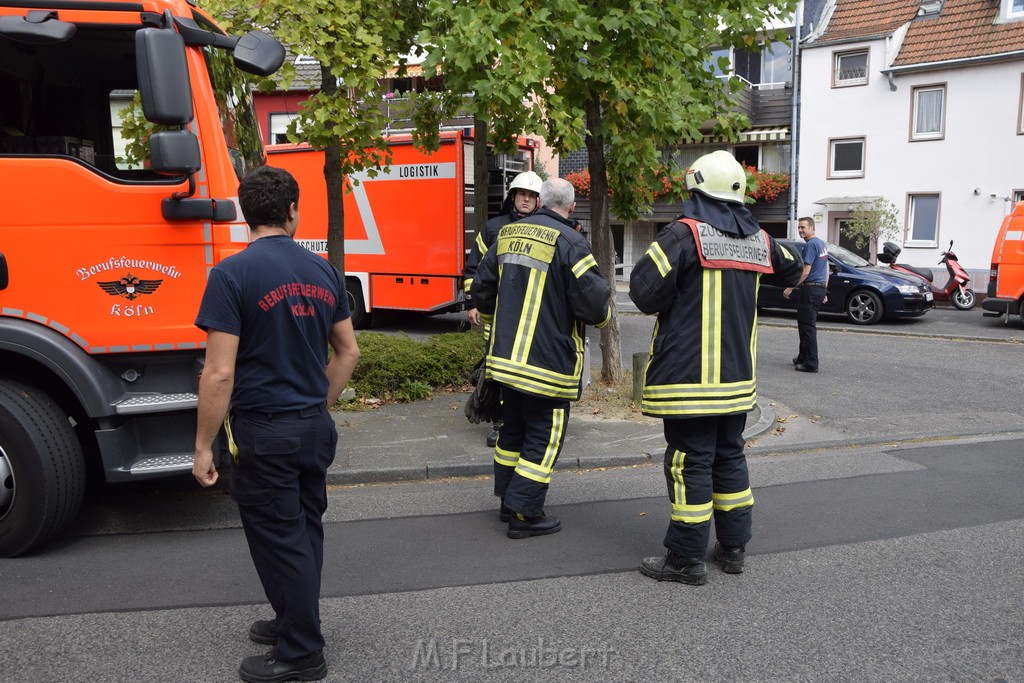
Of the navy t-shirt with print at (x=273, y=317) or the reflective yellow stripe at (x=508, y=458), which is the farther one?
the reflective yellow stripe at (x=508, y=458)

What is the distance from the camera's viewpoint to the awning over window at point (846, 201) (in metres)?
24.6

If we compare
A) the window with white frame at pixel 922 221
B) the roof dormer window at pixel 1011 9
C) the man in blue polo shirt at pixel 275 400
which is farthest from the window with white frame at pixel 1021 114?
the man in blue polo shirt at pixel 275 400

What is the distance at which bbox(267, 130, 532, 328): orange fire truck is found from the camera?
13.9 metres

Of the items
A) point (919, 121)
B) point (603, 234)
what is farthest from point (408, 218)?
point (919, 121)

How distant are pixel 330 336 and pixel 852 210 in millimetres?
23701

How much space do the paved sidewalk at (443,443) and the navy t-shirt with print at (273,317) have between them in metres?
2.85

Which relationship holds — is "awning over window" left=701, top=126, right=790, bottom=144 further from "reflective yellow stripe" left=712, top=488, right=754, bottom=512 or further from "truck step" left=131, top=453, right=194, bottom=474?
"truck step" left=131, top=453, right=194, bottom=474

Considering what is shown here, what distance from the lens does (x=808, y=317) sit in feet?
35.3

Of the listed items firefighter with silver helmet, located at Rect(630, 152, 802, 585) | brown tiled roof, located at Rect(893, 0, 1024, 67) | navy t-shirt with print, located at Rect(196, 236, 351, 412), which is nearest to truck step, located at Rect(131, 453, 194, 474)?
navy t-shirt with print, located at Rect(196, 236, 351, 412)

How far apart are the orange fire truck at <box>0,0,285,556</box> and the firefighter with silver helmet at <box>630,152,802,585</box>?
2.24 m

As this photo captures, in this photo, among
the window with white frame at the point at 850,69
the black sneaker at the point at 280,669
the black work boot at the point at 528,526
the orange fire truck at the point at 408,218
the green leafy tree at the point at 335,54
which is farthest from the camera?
the window with white frame at the point at 850,69

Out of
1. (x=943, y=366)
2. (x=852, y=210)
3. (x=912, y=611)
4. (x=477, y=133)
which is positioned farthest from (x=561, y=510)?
(x=852, y=210)

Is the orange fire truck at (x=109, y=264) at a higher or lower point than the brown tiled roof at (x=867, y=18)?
lower

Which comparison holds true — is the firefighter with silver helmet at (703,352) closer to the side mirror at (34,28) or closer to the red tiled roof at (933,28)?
the side mirror at (34,28)
